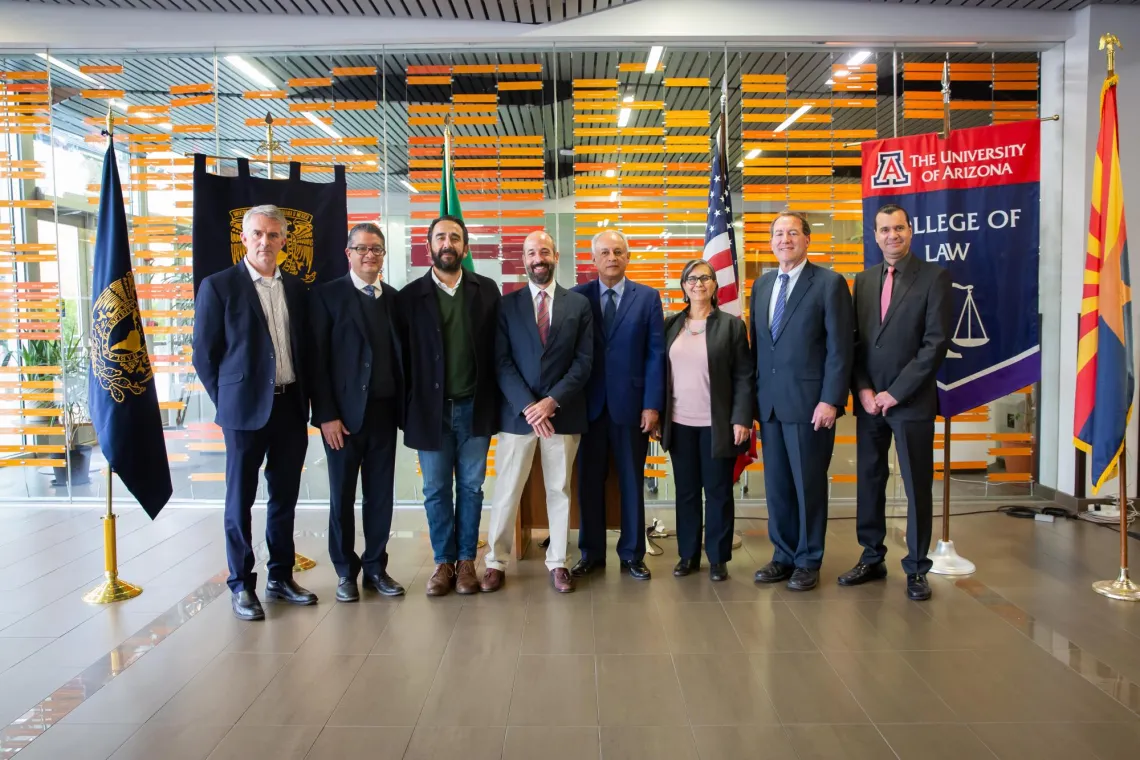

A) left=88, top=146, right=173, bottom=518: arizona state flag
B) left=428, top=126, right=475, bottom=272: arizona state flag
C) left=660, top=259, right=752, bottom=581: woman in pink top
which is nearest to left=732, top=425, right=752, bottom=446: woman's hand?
left=660, top=259, right=752, bottom=581: woman in pink top

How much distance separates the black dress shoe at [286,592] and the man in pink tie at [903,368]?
2.74 m

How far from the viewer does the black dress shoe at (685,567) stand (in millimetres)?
3886

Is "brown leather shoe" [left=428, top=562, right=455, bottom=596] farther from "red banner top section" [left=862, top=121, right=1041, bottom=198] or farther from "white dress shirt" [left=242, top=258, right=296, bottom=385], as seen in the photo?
"red banner top section" [left=862, top=121, right=1041, bottom=198]

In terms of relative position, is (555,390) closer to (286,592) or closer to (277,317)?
(277,317)

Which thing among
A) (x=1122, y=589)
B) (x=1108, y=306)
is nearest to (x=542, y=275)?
(x=1108, y=306)

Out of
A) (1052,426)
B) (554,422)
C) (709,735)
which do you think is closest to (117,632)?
(554,422)

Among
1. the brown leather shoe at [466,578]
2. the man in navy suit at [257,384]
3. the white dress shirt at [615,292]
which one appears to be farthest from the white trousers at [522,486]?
the man in navy suit at [257,384]

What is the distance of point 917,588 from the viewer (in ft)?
11.6

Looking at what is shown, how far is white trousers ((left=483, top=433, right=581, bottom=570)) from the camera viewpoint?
3.69 metres

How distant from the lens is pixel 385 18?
5.32 meters

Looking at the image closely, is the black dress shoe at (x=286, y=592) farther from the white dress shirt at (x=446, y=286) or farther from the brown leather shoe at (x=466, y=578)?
the white dress shirt at (x=446, y=286)

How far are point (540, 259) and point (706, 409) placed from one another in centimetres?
115

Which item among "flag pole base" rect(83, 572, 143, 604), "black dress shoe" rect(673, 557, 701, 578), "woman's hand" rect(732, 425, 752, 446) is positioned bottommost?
"flag pole base" rect(83, 572, 143, 604)

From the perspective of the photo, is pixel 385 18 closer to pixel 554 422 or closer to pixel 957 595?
pixel 554 422
